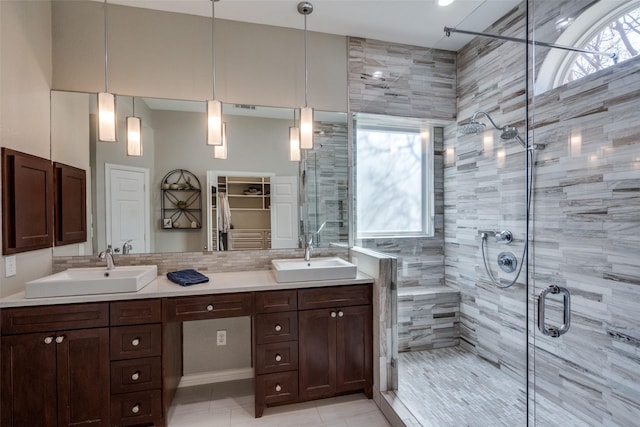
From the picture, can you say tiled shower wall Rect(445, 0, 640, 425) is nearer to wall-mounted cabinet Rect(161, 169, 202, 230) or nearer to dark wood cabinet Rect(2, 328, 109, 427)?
wall-mounted cabinet Rect(161, 169, 202, 230)

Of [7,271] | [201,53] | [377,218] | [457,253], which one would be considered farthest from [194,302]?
[457,253]

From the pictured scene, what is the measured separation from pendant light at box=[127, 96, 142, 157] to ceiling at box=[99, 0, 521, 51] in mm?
872

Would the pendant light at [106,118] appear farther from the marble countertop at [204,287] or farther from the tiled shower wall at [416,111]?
the tiled shower wall at [416,111]

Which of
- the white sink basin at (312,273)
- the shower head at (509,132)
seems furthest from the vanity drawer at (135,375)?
the shower head at (509,132)

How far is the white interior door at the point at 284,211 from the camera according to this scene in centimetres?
260

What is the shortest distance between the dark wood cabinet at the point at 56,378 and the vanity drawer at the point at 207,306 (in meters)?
0.38

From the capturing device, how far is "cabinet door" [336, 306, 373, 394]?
7.07ft

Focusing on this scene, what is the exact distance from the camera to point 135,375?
186cm

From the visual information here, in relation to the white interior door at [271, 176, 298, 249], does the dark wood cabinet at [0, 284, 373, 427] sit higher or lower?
lower

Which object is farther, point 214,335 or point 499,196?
point 214,335

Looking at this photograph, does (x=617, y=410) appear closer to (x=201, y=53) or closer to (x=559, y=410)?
(x=559, y=410)

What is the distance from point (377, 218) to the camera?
9.54ft

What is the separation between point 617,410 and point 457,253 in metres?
1.35

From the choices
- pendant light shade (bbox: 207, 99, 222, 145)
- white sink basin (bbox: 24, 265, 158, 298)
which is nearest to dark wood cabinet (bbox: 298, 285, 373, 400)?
white sink basin (bbox: 24, 265, 158, 298)
